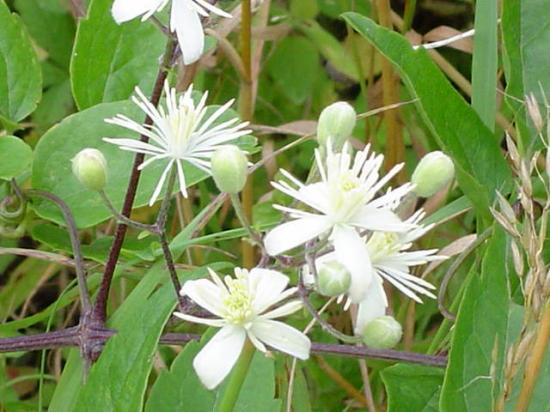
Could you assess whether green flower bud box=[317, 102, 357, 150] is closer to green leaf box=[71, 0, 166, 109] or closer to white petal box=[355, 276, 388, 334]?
white petal box=[355, 276, 388, 334]

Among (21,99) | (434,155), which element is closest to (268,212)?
(21,99)

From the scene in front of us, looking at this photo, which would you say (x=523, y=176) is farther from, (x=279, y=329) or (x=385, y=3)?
(x=385, y=3)

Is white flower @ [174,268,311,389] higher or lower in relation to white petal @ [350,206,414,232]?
lower

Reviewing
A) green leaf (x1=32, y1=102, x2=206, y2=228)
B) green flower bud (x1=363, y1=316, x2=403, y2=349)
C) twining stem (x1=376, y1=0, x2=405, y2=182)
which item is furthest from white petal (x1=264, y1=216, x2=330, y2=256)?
twining stem (x1=376, y1=0, x2=405, y2=182)

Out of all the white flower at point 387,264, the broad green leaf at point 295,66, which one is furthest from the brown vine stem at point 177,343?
the broad green leaf at point 295,66

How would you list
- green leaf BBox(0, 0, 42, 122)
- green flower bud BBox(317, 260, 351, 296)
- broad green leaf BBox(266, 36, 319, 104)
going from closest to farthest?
green flower bud BBox(317, 260, 351, 296) → green leaf BBox(0, 0, 42, 122) → broad green leaf BBox(266, 36, 319, 104)
